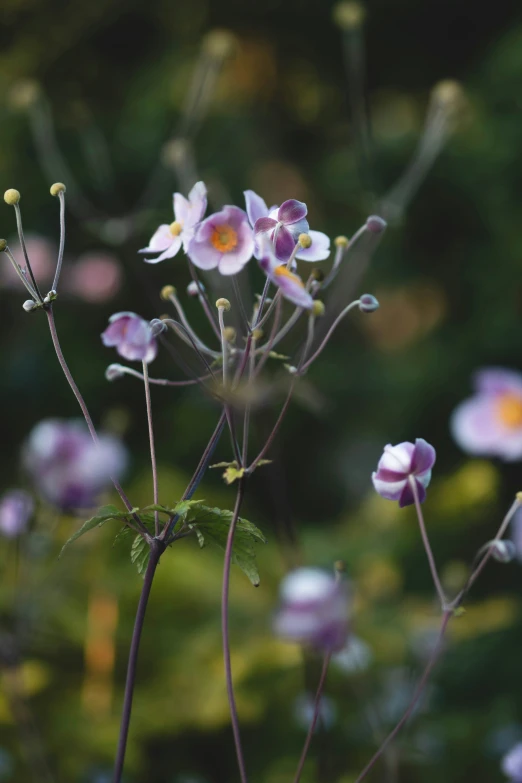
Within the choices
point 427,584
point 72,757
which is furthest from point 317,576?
point 427,584

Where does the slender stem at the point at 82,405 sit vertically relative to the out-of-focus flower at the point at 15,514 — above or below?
above

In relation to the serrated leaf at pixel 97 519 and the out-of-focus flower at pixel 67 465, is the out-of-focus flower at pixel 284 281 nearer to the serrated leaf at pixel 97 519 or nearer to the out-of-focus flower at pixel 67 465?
the serrated leaf at pixel 97 519

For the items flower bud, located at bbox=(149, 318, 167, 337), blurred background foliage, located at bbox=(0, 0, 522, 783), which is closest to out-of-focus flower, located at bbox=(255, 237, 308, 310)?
flower bud, located at bbox=(149, 318, 167, 337)

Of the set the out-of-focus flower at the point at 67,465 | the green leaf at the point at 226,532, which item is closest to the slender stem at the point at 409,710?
the green leaf at the point at 226,532

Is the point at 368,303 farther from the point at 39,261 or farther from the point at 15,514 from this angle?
the point at 39,261

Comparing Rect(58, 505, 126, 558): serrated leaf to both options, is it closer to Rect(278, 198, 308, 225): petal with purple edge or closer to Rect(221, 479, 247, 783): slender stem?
Rect(221, 479, 247, 783): slender stem

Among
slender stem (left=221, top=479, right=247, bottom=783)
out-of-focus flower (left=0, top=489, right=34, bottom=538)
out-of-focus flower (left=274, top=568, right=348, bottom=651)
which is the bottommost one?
out-of-focus flower (left=0, top=489, right=34, bottom=538)

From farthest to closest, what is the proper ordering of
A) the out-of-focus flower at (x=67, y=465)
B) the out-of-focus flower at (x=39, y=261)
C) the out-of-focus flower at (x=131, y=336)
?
the out-of-focus flower at (x=39, y=261), the out-of-focus flower at (x=67, y=465), the out-of-focus flower at (x=131, y=336)
